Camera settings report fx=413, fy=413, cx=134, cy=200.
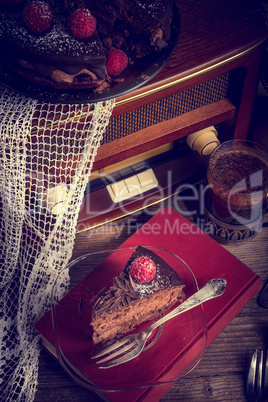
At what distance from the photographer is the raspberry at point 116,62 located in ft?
2.78

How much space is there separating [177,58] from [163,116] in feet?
0.48

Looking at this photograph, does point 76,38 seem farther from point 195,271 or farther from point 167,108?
point 195,271

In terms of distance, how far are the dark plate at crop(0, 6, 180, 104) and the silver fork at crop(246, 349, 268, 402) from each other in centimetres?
69

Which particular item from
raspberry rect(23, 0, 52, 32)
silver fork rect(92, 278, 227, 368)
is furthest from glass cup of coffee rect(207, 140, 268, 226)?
raspberry rect(23, 0, 52, 32)

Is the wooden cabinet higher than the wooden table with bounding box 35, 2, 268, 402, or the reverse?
the wooden cabinet

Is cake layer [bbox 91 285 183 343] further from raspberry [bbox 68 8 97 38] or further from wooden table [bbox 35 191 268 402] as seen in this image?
raspberry [bbox 68 8 97 38]

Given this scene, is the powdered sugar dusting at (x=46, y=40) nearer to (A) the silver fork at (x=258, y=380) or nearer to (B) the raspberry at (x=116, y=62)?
(B) the raspberry at (x=116, y=62)

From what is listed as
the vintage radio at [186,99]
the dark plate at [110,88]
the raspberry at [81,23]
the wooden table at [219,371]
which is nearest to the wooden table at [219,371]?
the wooden table at [219,371]

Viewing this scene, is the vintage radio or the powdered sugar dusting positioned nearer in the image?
the powdered sugar dusting

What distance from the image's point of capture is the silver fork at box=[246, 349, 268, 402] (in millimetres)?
950

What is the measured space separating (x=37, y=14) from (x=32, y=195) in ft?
1.50

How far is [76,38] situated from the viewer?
0.83 m

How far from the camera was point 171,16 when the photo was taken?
0.93 m

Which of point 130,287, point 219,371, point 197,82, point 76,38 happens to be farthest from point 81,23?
point 219,371
